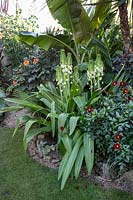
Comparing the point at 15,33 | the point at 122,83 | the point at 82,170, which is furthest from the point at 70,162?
the point at 15,33

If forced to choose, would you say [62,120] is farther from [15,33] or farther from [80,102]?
[15,33]

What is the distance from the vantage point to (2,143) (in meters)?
3.90

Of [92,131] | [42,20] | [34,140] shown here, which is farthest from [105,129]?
[42,20]

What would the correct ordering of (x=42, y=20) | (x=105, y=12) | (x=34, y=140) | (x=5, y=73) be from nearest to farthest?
(x=34, y=140), (x=105, y=12), (x=5, y=73), (x=42, y=20)

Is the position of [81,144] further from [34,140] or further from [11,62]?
[11,62]

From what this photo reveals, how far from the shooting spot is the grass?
8.98ft

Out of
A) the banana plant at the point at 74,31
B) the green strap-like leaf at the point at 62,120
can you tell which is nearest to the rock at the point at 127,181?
the green strap-like leaf at the point at 62,120

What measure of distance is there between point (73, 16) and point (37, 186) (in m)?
A: 2.57

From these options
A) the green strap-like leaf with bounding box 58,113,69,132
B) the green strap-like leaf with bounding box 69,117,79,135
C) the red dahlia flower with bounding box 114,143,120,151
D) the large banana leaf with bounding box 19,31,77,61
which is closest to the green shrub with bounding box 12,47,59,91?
the large banana leaf with bounding box 19,31,77,61

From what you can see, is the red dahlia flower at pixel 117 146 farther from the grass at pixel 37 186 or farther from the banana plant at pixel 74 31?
the banana plant at pixel 74 31

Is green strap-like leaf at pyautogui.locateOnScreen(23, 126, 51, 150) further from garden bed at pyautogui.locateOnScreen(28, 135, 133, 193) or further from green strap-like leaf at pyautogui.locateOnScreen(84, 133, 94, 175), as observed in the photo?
green strap-like leaf at pyautogui.locateOnScreen(84, 133, 94, 175)

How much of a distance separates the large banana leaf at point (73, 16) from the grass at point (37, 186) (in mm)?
2108

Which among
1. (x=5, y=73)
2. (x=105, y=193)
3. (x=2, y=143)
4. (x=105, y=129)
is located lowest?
(x=105, y=193)

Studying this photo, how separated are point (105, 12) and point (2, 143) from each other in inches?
104
